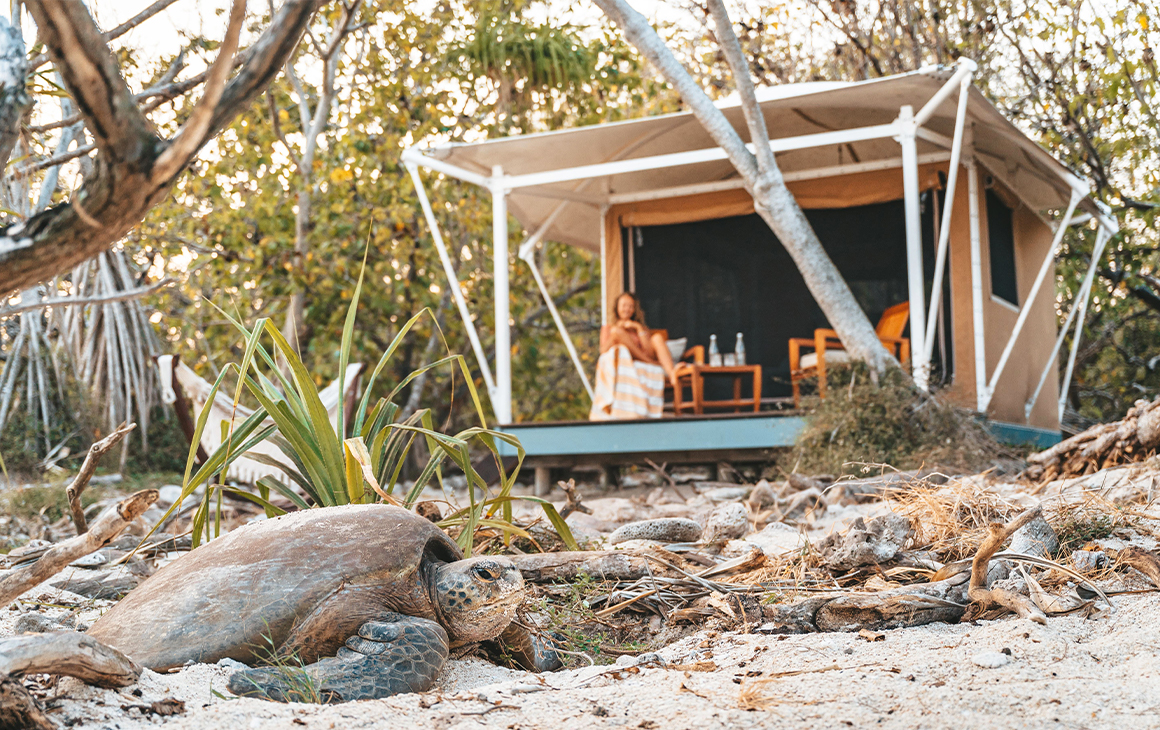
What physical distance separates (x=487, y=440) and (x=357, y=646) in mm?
1142

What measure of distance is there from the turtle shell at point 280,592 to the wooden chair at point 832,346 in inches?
176

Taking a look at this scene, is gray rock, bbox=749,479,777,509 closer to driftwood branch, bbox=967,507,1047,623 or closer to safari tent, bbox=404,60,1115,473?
safari tent, bbox=404,60,1115,473

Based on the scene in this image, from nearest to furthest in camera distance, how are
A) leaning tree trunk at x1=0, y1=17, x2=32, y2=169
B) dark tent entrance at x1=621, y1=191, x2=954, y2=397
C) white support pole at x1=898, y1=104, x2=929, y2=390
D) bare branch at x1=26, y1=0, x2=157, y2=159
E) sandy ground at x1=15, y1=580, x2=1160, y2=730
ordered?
1. bare branch at x1=26, y1=0, x2=157, y2=159
2. leaning tree trunk at x1=0, y1=17, x2=32, y2=169
3. sandy ground at x1=15, y1=580, x2=1160, y2=730
4. white support pole at x1=898, y1=104, x2=929, y2=390
5. dark tent entrance at x1=621, y1=191, x2=954, y2=397

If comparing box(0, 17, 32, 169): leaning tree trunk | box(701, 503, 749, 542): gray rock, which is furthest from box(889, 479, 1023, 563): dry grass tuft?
box(0, 17, 32, 169): leaning tree trunk

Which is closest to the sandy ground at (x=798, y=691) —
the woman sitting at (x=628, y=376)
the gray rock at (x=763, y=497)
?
the gray rock at (x=763, y=497)

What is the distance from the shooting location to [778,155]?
9.02 meters

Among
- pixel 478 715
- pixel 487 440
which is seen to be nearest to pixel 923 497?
pixel 487 440

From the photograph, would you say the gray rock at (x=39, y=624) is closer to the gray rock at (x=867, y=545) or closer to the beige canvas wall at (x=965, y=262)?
the gray rock at (x=867, y=545)

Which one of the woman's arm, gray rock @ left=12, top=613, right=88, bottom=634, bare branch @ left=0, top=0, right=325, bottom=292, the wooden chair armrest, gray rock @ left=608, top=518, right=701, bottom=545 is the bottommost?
gray rock @ left=608, top=518, right=701, bottom=545

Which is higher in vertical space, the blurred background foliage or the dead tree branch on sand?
the blurred background foliage

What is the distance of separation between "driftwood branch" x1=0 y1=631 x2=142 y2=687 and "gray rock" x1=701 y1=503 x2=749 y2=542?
2.28 meters

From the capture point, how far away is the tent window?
8.26 m

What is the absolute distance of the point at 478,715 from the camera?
1.95 meters

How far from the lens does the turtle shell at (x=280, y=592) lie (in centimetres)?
228
